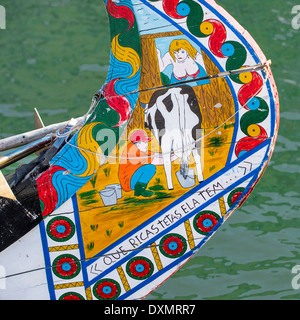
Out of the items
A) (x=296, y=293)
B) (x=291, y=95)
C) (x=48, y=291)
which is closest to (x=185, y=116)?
(x=48, y=291)

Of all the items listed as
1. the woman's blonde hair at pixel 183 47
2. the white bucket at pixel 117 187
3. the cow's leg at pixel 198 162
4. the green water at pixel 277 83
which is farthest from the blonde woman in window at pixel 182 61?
the green water at pixel 277 83

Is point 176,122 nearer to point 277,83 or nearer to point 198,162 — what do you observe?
point 198,162

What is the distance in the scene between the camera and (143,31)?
13.8ft

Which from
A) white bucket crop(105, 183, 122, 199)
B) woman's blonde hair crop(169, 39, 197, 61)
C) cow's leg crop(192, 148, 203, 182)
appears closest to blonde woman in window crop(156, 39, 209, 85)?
woman's blonde hair crop(169, 39, 197, 61)

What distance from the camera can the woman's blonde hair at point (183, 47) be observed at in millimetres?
4184

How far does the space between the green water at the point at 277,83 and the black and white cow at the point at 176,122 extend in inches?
63.7

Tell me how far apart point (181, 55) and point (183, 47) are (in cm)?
5

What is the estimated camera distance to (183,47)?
165 inches

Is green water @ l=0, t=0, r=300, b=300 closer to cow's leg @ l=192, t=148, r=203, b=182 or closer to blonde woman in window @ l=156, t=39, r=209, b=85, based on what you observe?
cow's leg @ l=192, t=148, r=203, b=182

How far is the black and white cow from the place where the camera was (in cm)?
423

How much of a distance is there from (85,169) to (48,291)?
0.93 m

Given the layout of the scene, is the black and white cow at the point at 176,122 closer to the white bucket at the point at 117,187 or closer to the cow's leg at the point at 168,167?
the cow's leg at the point at 168,167

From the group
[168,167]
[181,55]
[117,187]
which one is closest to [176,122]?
[168,167]

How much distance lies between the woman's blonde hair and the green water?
86.6 inches
